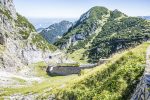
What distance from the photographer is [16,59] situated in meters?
115

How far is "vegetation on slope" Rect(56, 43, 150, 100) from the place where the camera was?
24.3 meters

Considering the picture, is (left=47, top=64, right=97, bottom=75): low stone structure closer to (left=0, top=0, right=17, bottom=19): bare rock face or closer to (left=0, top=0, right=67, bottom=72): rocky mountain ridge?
(left=0, top=0, right=67, bottom=72): rocky mountain ridge

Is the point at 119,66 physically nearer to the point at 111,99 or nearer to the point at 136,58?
the point at 136,58

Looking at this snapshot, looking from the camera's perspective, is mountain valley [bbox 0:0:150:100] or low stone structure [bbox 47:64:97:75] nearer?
mountain valley [bbox 0:0:150:100]

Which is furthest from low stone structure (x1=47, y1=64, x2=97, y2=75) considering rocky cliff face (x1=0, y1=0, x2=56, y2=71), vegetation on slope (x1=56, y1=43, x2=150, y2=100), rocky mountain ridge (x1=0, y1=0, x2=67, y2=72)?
vegetation on slope (x1=56, y1=43, x2=150, y2=100)

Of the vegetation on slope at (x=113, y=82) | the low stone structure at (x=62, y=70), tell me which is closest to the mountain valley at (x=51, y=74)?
the vegetation on slope at (x=113, y=82)

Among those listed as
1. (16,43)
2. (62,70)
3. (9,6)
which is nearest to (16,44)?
(16,43)

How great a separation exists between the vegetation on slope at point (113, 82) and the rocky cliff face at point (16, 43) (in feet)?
244

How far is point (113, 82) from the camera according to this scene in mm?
25922

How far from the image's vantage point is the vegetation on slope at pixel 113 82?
2433 centimetres

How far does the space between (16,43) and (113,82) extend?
104 meters

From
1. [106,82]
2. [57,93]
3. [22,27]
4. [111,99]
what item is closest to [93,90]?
[106,82]

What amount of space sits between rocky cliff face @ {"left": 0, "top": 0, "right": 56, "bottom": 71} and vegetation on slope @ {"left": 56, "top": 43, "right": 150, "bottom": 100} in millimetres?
74418

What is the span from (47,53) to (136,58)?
128 m
